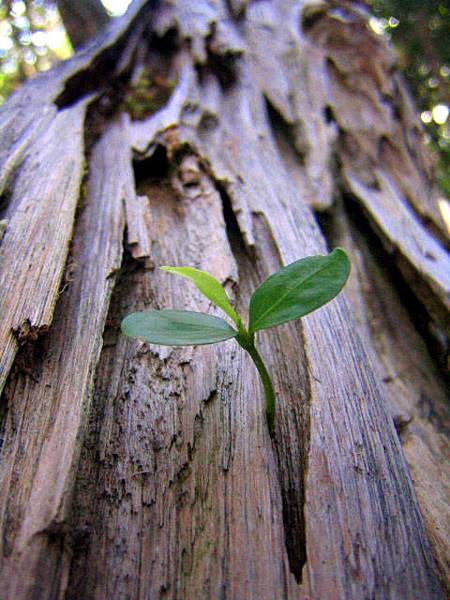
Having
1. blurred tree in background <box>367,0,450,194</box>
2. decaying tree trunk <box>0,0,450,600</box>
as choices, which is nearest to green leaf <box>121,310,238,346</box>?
decaying tree trunk <box>0,0,450,600</box>

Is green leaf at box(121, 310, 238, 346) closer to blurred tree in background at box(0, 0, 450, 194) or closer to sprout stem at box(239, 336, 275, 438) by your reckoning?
sprout stem at box(239, 336, 275, 438)

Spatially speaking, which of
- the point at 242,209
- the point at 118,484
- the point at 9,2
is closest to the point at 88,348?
the point at 118,484

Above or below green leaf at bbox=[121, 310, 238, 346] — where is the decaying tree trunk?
below

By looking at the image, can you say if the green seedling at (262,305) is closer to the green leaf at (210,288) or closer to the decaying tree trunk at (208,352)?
the green leaf at (210,288)

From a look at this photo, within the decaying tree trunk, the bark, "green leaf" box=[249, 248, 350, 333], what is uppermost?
the bark

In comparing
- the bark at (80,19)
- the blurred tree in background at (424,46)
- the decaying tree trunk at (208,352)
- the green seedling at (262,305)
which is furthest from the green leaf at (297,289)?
the blurred tree in background at (424,46)

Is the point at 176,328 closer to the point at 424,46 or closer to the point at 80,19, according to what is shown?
the point at 80,19
